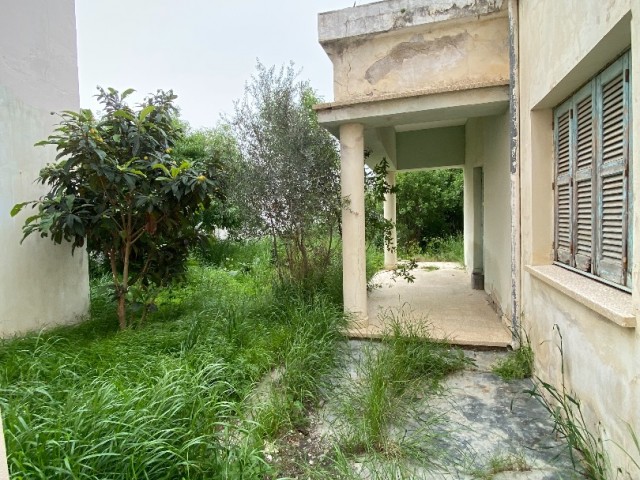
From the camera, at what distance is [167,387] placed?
285cm

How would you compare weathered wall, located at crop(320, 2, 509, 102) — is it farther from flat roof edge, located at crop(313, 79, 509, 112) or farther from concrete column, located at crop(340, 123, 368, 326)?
concrete column, located at crop(340, 123, 368, 326)

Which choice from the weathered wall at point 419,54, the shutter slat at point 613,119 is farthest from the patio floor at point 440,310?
the weathered wall at point 419,54

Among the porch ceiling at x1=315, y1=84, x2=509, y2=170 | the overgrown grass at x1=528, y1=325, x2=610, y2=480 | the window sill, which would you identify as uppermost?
the porch ceiling at x1=315, y1=84, x2=509, y2=170

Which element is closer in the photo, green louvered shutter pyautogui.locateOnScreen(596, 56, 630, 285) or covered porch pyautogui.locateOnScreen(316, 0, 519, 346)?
green louvered shutter pyautogui.locateOnScreen(596, 56, 630, 285)

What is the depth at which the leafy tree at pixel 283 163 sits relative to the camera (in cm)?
580

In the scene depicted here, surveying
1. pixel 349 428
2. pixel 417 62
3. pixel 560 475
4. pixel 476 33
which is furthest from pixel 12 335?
pixel 476 33

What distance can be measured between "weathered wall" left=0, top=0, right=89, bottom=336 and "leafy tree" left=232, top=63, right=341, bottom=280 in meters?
2.63

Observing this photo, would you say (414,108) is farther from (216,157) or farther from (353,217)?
(216,157)

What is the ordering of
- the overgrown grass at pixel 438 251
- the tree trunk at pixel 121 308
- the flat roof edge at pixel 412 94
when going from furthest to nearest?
1. the overgrown grass at pixel 438 251
2. the tree trunk at pixel 121 308
3. the flat roof edge at pixel 412 94

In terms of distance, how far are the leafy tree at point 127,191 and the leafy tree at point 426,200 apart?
1068 centimetres

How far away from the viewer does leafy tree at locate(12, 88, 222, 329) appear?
4.54m

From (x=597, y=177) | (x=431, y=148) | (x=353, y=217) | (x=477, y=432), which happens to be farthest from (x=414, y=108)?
(x=431, y=148)

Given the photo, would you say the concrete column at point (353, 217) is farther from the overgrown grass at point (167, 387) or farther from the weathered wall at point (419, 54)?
the weathered wall at point (419, 54)

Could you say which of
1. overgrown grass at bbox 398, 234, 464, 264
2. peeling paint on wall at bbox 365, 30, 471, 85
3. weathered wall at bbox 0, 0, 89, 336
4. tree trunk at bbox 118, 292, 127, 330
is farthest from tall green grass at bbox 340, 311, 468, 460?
overgrown grass at bbox 398, 234, 464, 264
